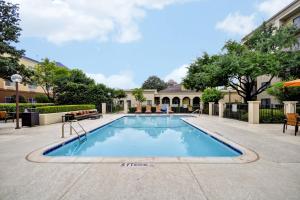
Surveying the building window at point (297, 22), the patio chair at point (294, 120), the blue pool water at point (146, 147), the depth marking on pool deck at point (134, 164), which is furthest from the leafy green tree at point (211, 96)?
the depth marking on pool deck at point (134, 164)

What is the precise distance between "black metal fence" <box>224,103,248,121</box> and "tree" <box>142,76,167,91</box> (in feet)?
180

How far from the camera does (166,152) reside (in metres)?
8.61

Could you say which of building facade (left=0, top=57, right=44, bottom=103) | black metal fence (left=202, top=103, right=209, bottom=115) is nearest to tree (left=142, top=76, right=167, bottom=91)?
building facade (left=0, top=57, right=44, bottom=103)

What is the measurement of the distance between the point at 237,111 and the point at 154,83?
192 feet

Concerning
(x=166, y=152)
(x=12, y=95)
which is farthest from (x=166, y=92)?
(x=166, y=152)

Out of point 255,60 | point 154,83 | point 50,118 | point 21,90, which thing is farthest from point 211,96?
point 154,83

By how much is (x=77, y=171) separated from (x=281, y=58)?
1980cm

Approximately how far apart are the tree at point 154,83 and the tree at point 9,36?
60.8m

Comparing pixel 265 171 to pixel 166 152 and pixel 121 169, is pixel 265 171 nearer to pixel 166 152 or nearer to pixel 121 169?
pixel 121 169

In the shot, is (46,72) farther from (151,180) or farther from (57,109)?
(151,180)

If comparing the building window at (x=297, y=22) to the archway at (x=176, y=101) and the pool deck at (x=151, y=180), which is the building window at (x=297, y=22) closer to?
the pool deck at (x=151, y=180)

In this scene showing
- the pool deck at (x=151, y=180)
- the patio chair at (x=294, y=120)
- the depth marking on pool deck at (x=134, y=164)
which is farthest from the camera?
the patio chair at (x=294, y=120)

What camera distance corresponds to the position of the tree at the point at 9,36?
14898mm

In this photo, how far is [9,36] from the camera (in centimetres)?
1525
